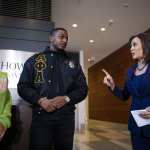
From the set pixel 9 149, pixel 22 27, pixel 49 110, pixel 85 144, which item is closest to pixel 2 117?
pixel 49 110

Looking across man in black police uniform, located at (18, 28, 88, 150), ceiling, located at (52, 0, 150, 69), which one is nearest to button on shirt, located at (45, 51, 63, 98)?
man in black police uniform, located at (18, 28, 88, 150)

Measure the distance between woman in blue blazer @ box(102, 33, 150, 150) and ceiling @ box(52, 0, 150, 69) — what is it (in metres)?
5.33

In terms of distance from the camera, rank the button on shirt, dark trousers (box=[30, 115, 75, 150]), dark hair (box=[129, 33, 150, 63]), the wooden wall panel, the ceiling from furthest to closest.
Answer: the wooden wall panel
the ceiling
the button on shirt
dark trousers (box=[30, 115, 75, 150])
dark hair (box=[129, 33, 150, 63])

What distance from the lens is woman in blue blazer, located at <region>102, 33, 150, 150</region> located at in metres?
1.84

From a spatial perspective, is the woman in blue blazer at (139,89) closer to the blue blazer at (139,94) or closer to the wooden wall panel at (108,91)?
the blue blazer at (139,94)

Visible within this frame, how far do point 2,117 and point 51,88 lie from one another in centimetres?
58

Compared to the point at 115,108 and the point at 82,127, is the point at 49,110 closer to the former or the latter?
the point at 82,127

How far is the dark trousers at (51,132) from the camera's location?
6.98 ft

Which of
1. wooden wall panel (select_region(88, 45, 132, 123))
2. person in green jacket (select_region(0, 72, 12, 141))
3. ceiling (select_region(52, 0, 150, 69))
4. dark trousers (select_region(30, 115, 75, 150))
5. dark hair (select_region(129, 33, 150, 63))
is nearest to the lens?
person in green jacket (select_region(0, 72, 12, 141))

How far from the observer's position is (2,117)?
5.82 ft

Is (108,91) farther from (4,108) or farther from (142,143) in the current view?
(4,108)

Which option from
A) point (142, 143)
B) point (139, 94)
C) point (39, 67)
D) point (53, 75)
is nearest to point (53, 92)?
point (53, 75)

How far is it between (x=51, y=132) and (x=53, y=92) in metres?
0.33

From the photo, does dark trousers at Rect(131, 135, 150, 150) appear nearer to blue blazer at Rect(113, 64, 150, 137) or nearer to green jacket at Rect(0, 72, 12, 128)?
blue blazer at Rect(113, 64, 150, 137)
